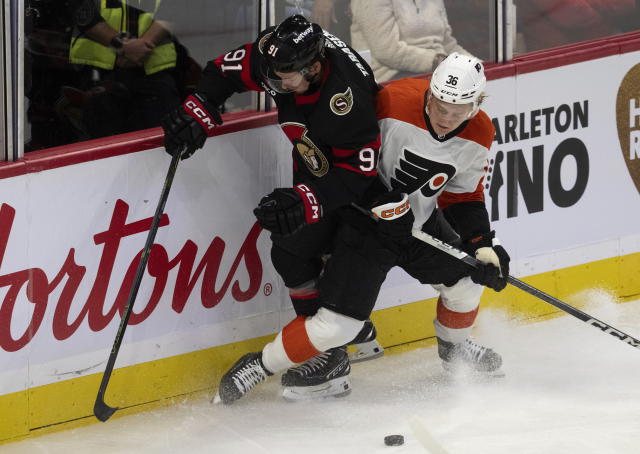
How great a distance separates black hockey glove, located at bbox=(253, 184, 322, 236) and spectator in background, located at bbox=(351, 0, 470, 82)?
78 centimetres

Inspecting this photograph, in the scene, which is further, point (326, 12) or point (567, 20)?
point (567, 20)

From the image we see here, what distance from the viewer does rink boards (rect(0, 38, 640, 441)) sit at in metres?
3.86

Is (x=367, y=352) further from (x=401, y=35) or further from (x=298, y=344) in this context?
(x=401, y=35)

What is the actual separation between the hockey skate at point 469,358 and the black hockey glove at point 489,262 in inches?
15.8

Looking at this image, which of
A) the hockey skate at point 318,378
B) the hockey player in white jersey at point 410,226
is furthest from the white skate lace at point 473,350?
the hockey skate at point 318,378

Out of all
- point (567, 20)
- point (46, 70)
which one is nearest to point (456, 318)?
point (567, 20)

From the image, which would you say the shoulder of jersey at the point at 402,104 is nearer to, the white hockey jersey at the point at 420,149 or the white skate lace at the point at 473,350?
the white hockey jersey at the point at 420,149

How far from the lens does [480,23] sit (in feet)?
15.4

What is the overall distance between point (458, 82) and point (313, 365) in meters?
1.05

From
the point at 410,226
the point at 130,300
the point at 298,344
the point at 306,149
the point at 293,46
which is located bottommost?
the point at 298,344

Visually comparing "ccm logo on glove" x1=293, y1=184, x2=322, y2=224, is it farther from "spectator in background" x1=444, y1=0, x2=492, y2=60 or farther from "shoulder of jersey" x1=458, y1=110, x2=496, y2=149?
"spectator in background" x1=444, y1=0, x2=492, y2=60

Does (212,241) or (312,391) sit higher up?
(212,241)

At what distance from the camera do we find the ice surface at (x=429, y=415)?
3.87 meters

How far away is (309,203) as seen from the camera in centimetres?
384
